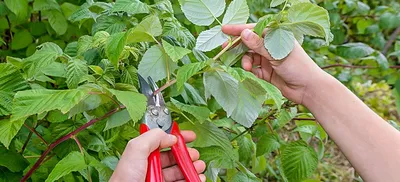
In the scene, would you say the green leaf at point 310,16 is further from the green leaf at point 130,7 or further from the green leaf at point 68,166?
the green leaf at point 68,166

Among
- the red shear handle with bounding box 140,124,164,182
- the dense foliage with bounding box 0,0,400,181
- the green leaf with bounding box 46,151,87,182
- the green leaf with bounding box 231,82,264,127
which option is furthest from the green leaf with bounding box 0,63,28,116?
the green leaf with bounding box 231,82,264,127

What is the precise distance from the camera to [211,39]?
846 mm

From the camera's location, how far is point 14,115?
70 cm

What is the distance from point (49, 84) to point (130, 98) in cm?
53

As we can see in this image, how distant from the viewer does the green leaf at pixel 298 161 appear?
1081mm

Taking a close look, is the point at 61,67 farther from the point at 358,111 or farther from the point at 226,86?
the point at 358,111

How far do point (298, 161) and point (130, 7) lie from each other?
45 centimetres

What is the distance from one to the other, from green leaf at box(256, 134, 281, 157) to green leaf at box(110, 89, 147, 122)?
478 mm

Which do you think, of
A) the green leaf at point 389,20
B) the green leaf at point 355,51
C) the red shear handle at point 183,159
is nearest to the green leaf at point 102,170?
the red shear handle at point 183,159

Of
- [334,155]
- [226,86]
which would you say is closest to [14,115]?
[226,86]

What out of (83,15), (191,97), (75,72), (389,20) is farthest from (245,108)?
(389,20)

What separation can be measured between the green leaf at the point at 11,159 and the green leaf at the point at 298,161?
492 mm

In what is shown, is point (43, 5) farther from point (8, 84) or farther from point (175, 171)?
point (175, 171)

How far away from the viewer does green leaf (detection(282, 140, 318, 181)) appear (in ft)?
3.55
